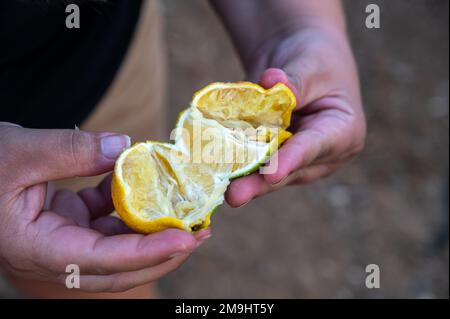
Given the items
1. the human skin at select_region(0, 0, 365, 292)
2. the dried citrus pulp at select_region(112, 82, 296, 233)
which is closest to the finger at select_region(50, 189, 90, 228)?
the human skin at select_region(0, 0, 365, 292)

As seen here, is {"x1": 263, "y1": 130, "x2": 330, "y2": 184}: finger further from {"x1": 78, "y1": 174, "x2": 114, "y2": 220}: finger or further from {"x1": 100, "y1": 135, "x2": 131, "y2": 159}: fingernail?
{"x1": 78, "y1": 174, "x2": 114, "y2": 220}: finger

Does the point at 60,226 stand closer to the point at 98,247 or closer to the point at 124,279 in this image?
the point at 98,247

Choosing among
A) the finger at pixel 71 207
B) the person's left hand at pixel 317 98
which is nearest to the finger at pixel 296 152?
the person's left hand at pixel 317 98

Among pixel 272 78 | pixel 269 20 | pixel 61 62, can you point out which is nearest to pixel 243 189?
pixel 272 78

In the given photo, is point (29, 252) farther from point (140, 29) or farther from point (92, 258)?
point (140, 29)

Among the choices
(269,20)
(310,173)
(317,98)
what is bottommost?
(310,173)

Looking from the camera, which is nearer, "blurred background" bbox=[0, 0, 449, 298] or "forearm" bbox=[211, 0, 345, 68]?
"forearm" bbox=[211, 0, 345, 68]

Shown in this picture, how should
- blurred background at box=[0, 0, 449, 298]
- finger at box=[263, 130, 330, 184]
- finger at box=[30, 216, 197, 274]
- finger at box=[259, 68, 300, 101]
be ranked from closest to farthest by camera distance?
1. finger at box=[30, 216, 197, 274]
2. finger at box=[263, 130, 330, 184]
3. finger at box=[259, 68, 300, 101]
4. blurred background at box=[0, 0, 449, 298]
